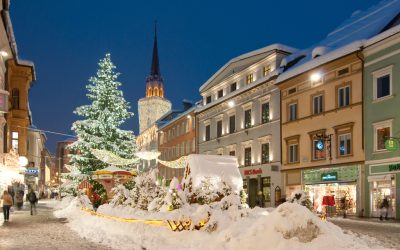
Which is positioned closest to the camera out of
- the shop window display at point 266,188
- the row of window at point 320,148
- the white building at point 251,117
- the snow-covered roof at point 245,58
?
the row of window at point 320,148

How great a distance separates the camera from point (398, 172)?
26.9 meters

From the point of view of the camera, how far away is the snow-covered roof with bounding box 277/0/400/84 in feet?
100

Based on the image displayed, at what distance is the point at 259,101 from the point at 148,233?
2826 cm

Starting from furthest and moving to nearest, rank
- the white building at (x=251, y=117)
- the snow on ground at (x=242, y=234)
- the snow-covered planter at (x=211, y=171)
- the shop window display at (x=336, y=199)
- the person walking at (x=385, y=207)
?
the white building at (x=251, y=117) < the shop window display at (x=336, y=199) < the person walking at (x=385, y=207) < the snow-covered planter at (x=211, y=171) < the snow on ground at (x=242, y=234)

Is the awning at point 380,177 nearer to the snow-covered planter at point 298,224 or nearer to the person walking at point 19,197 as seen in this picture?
the snow-covered planter at point 298,224

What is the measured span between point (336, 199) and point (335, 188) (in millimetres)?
795

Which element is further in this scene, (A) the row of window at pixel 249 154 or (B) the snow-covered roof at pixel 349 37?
(A) the row of window at pixel 249 154

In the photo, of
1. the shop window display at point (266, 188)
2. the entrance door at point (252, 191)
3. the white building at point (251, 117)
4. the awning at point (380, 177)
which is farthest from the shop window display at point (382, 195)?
the entrance door at point (252, 191)

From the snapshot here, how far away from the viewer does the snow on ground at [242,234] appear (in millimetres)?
10008

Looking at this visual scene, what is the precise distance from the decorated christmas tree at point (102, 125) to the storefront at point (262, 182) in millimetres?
10345

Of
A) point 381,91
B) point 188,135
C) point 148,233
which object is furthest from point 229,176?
point 188,135

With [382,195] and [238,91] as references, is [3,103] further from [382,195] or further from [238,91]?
[238,91]

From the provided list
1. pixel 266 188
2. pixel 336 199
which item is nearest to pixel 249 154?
pixel 266 188

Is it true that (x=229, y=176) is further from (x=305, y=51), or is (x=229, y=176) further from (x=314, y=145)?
(x=305, y=51)
